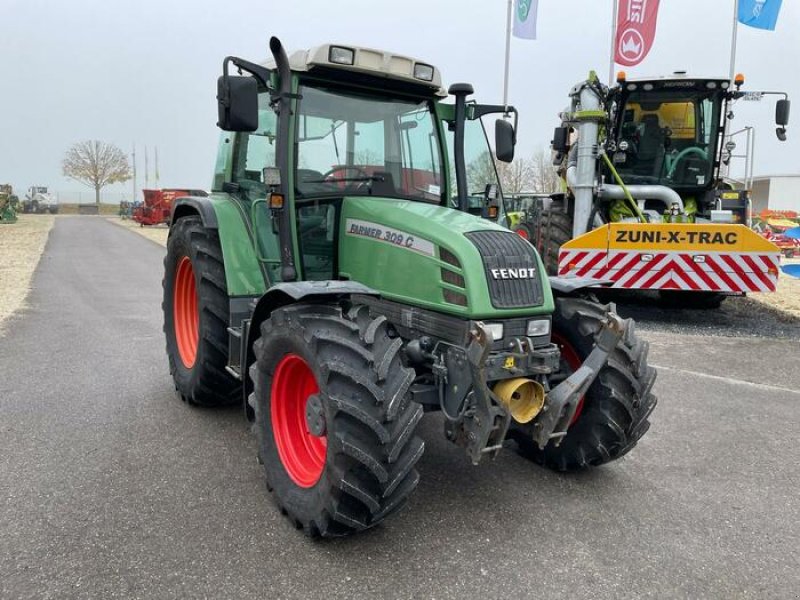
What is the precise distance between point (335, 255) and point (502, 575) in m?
2.06

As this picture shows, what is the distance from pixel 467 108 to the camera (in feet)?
14.3

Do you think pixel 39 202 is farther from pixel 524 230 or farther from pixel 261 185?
pixel 261 185

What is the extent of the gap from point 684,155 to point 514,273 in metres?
7.01

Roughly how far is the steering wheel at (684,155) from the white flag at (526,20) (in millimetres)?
11370

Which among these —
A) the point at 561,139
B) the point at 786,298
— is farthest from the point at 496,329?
the point at 786,298

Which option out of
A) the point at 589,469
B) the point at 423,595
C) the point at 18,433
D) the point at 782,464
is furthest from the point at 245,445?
the point at 782,464

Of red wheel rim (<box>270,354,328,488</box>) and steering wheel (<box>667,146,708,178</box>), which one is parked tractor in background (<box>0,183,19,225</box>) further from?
red wheel rim (<box>270,354,328,488</box>)

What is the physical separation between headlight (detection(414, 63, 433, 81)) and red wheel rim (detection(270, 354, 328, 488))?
1932 millimetres

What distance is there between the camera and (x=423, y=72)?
402cm

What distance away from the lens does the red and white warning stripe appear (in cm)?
771

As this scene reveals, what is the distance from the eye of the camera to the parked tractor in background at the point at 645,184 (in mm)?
7895

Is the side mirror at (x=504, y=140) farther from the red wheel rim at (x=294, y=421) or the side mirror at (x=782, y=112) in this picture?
the side mirror at (x=782, y=112)

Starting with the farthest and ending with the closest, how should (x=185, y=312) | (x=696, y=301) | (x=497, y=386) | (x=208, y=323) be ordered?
(x=696, y=301) → (x=185, y=312) → (x=208, y=323) → (x=497, y=386)

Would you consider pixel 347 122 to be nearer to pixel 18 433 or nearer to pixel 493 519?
pixel 493 519
